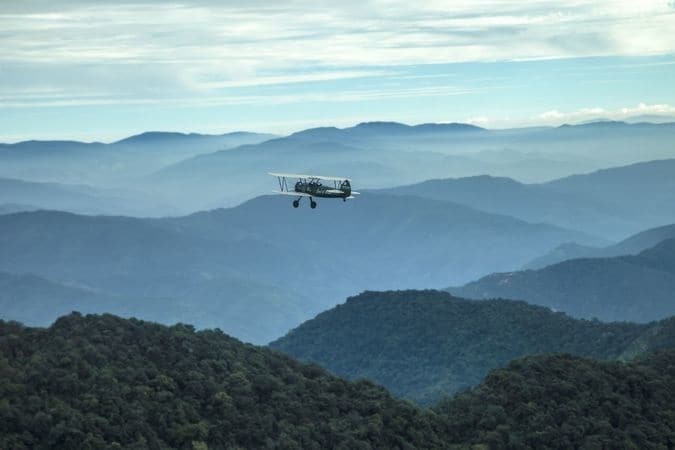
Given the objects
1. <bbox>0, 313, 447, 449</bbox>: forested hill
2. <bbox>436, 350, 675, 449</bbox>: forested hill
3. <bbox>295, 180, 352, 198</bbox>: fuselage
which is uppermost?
<bbox>295, 180, 352, 198</bbox>: fuselage

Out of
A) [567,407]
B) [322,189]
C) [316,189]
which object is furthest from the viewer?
[316,189]

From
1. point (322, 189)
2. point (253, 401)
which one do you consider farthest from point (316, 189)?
point (253, 401)

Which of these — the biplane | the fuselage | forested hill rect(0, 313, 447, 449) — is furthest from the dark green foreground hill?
the fuselage

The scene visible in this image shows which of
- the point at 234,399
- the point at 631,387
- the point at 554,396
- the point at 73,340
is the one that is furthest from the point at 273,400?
the point at 631,387

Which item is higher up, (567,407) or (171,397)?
(171,397)

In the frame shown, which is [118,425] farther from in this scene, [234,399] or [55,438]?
[234,399]

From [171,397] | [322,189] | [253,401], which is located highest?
[322,189]

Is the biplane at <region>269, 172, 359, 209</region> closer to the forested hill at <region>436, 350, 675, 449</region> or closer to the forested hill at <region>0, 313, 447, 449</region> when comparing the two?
the forested hill at <region>0, 313, 447, 449</region>

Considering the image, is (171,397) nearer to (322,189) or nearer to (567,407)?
(322,189)

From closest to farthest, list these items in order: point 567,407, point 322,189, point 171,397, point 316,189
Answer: point 171,397 → point 567,407 → point 322,189 → point 316,189
